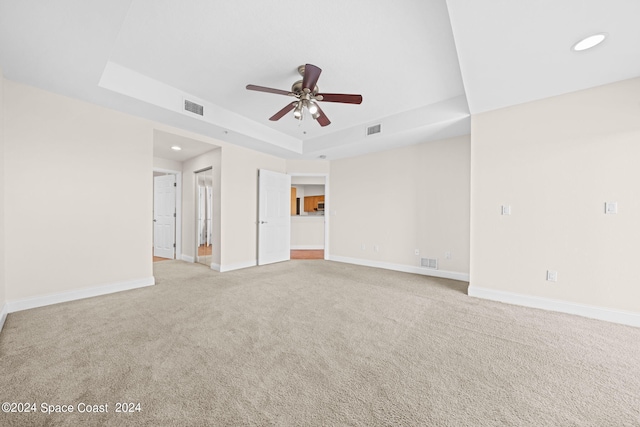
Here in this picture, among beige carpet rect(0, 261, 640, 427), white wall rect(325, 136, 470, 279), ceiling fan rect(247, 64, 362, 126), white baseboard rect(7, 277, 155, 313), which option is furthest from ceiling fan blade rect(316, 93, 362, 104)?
white baseboard rect(7, 277, 155, 313)

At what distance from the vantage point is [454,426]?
4.16 feet

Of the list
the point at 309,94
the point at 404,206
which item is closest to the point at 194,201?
the point at 309,94

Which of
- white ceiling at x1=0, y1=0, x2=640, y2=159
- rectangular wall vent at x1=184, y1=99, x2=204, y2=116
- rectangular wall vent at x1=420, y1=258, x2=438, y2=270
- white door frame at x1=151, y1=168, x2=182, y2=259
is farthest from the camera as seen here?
white door frame at x1=151, y1=168, x2=182, y2=259

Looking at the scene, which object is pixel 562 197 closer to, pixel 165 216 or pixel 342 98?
pixel 342 98

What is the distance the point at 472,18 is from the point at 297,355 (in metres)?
2.93

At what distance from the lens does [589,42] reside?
207 centimetres

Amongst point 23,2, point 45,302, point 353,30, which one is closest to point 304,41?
point 353,30

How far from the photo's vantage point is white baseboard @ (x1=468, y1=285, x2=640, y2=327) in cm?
254

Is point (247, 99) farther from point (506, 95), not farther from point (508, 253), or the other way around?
point (508, 253)

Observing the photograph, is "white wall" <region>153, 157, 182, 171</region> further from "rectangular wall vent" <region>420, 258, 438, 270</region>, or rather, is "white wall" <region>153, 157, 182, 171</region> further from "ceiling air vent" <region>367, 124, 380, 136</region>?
"rectangular wall vent" <region>420, 258, 438, 270</region>

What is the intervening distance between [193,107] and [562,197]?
16.4ft

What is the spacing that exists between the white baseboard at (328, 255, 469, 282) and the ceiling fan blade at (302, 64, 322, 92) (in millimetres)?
3849

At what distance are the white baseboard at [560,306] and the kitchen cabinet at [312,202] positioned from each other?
7941 mm

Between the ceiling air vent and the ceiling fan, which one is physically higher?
the ceiling air vent
